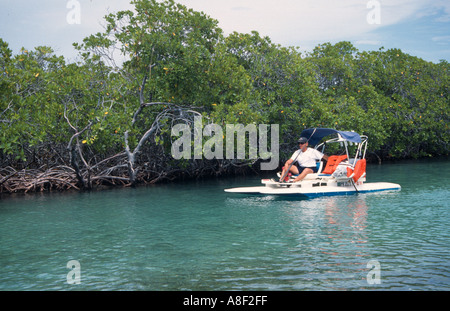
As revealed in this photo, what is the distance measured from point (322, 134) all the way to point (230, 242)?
7.80m

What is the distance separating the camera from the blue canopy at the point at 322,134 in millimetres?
14039

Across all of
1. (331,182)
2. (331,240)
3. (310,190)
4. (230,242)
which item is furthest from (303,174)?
(230,242)

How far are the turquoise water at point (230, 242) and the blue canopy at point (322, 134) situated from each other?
166 cm

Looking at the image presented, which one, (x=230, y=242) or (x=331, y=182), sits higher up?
(x=331, y=182)

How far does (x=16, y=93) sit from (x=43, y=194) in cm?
386

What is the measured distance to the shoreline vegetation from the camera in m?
16.2

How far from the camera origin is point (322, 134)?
1559 cm

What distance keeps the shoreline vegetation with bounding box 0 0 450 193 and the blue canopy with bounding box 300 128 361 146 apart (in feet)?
8.94

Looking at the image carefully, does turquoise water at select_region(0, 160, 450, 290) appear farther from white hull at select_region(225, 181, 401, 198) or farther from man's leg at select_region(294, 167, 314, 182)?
man's leg at select_region(294, 167, 314, 182)

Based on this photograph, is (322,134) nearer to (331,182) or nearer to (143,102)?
(331,182)

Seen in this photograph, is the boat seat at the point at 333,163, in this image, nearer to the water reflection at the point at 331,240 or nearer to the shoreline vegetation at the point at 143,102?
the water reflection at the point at 331,240

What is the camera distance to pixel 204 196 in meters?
15.4

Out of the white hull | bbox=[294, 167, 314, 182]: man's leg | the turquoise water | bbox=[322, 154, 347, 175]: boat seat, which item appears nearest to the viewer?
the turquoise water

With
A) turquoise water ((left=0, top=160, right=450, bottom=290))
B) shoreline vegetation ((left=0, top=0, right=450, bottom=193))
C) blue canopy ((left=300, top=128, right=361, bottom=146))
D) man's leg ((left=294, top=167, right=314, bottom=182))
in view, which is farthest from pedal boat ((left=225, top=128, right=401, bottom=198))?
shoreline vegetation ((left=0, top=0, right=450, bottom=193))
